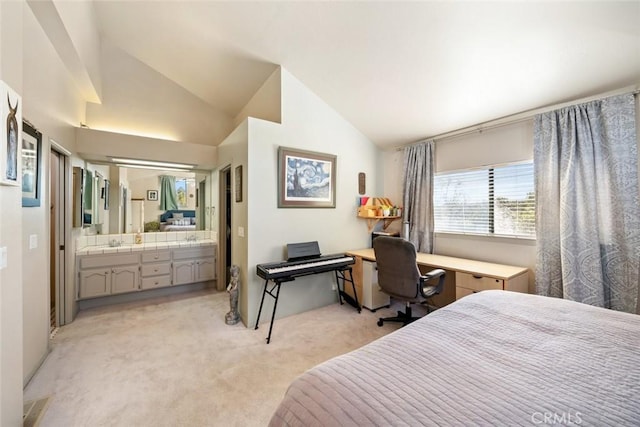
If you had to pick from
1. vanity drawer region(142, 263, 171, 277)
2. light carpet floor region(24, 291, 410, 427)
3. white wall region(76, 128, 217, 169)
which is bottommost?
light carpet floor region(24, 291, 410, 427)

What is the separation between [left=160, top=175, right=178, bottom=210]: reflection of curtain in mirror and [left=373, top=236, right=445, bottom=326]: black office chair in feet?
11.4

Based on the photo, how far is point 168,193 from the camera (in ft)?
13.4

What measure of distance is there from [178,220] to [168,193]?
1.56 feet

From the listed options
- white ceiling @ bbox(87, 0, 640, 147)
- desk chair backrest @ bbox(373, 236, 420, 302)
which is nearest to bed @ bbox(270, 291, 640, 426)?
desk chair backrest @ bbox(373, 236, 420, 302)

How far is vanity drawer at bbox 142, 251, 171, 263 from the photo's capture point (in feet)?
11.4

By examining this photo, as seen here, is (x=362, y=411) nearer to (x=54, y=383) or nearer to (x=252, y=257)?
(x=252, y=257)

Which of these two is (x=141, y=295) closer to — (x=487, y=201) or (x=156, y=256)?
(x=156, y=256)

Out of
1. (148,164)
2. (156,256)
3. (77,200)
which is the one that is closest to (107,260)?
(156,256)

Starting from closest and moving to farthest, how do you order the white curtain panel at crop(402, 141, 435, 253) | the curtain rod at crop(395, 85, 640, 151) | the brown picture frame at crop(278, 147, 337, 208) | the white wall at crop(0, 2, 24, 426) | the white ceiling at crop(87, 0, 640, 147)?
the white wall at crop(0, 2, 24, 426) → the white ceiling at crop(87, 0, 640, 147) → the curtain rod at crop(395, 85, 640, 151) → the brown picture frame at crop(278, 147, 337, 208) → the white curtain panel at crop(402, 141, 435, 253)

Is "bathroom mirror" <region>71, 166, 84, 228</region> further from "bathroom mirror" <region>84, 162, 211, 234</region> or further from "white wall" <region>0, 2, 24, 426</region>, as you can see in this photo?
"white wall" <region>0, 2, 24, 426</region>

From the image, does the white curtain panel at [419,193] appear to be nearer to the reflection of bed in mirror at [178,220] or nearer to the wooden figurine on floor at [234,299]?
the wooden figurine on floor at [234,299]

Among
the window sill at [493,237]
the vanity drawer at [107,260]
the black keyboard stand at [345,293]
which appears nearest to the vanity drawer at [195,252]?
the vanity drawer at [107,260]

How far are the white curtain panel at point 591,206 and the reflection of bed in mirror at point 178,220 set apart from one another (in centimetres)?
477

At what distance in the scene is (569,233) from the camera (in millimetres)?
2186
